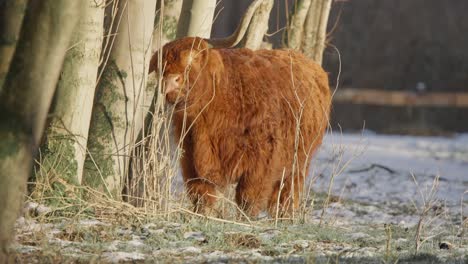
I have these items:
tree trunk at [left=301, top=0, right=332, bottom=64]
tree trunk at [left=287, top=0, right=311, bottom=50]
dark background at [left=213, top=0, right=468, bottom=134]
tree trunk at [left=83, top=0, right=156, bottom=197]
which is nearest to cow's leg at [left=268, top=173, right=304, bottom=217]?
tree trunk at [left=83, top=0, right=156, bottom=197]

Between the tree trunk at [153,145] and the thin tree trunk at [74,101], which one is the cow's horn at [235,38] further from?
the thin tree trunk at [74,101]

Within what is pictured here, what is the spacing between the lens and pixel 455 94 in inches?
1034

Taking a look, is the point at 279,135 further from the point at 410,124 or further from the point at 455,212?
the point at 410,124

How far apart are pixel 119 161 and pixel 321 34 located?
5.79 metres

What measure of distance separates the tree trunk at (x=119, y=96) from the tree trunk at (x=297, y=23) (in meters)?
4.93

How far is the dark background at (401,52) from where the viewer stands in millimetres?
27656

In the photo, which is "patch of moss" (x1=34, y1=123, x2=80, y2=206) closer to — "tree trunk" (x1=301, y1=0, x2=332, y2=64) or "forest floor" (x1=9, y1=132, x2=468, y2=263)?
"forest floor" (x1=9, y1=132, x2=468, y2=263)

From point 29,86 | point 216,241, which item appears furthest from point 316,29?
point 29,86

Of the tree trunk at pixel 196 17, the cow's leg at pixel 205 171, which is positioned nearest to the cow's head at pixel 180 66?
the cow's leg at pixel 205 171

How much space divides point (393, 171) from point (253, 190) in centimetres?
604

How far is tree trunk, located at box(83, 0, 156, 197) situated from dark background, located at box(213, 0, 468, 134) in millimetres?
20038

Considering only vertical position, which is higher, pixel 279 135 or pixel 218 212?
pixel 279 135

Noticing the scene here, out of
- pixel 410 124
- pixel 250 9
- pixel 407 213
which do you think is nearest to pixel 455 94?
pixel 410 124

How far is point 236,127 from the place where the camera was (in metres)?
8.18
